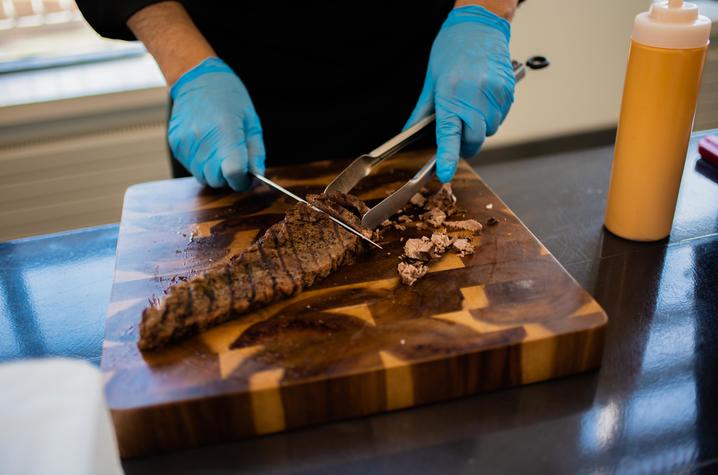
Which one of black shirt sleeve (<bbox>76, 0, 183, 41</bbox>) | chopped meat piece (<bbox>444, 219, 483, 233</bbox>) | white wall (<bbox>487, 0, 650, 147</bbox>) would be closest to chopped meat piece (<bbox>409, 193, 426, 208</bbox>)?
chopped meat piece (<bbox>444, 219, 483, 233</bbox>)

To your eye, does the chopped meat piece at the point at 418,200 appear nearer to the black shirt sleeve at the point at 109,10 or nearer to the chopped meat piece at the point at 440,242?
the chopped meat piece at the point at 440,242

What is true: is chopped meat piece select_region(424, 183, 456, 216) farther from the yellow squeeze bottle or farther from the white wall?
the white wall

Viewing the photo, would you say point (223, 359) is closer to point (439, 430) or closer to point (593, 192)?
point (439, 430)

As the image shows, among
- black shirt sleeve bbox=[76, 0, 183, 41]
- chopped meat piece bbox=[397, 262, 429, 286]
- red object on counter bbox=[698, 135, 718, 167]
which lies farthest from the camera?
red object on counter bbox=[698, 135, 718, 167]

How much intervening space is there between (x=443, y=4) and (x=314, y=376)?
4.49 feet

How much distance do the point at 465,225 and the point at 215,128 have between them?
0.68 m

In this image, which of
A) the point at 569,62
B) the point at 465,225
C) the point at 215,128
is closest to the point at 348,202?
the point at 465,225

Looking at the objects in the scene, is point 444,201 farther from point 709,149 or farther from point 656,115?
point 709,149

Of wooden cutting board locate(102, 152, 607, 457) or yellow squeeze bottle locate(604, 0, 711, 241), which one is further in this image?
yellow squeeze bottle locate(604, 0, 711, 241)

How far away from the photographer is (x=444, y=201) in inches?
64.7

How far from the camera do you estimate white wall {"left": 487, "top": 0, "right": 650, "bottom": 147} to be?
3.26m

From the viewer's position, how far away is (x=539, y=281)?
1.31 m

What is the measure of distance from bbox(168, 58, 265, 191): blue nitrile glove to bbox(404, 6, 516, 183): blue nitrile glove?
45 centimetres

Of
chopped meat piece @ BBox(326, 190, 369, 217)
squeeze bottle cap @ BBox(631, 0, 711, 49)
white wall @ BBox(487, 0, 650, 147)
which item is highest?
squeeze bottle cap @ BBox(631, 0, 711, 49)
